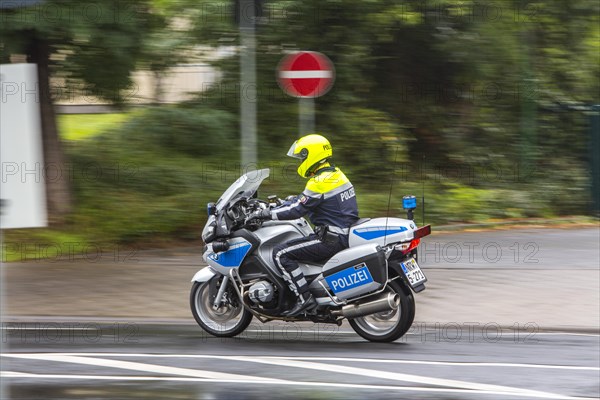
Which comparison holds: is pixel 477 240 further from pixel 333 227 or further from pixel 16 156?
pixel 16 156

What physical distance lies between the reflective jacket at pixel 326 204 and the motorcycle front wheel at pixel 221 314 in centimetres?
98

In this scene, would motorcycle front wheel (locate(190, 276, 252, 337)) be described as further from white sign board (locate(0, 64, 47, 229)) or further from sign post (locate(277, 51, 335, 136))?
white sign board (locate(0, 64, 47, 229))

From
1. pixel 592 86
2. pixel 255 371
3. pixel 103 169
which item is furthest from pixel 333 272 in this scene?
pixel 592 86

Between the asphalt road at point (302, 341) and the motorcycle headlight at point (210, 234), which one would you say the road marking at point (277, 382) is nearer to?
the asphalt road at point (302, 341)

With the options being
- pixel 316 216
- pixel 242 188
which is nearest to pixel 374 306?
pixel 316 216

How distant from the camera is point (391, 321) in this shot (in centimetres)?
944

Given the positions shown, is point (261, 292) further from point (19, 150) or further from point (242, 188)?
point (19, 150)

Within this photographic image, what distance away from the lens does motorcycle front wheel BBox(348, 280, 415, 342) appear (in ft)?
30.3

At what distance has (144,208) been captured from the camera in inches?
606

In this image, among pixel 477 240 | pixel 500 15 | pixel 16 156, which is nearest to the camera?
pixel 16 156

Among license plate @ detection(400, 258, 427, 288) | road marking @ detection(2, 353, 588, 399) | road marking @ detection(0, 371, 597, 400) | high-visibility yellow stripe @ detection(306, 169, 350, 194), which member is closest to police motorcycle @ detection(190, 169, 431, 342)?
license plate @ detection(400, 258, 427, 288)

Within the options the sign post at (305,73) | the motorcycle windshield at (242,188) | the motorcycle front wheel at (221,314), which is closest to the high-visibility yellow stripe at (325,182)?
the motorcycle windshield at (242,188)

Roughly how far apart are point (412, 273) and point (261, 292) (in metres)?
1.33

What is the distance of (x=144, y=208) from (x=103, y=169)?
155 cm
